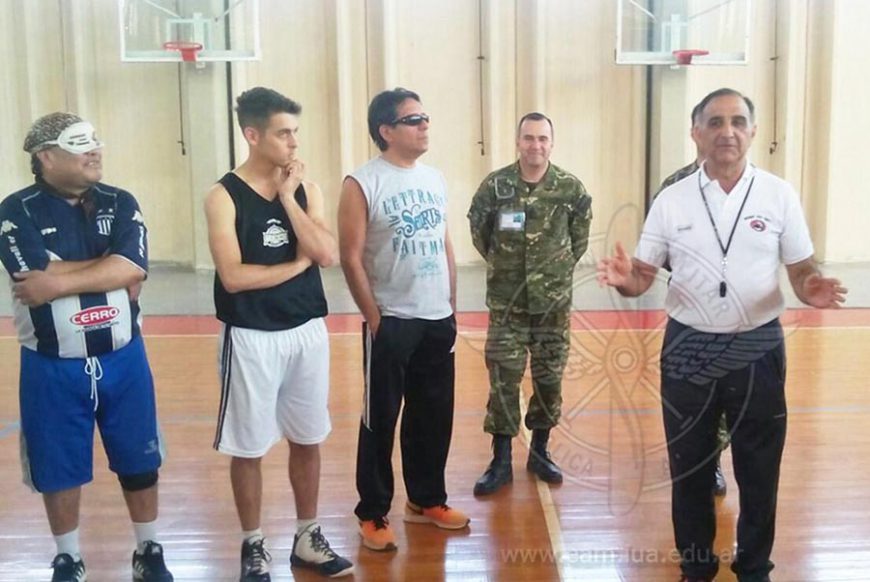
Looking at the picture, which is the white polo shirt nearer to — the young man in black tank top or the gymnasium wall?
the young man in black tank top

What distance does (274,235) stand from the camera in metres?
2.80

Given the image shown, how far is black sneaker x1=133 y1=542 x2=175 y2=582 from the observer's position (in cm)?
295

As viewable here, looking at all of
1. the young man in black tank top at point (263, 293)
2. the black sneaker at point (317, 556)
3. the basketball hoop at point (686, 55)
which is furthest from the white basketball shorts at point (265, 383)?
the basketball hoop at point (686, 55)

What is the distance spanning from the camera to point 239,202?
275 cm

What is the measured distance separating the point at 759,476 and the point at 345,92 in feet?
26.7

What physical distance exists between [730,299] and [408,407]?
1.33 meters

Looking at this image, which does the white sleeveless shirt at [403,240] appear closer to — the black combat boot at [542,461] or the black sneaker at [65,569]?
the black combat boot at [542,461]

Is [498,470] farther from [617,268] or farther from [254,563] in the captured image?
[617,268]

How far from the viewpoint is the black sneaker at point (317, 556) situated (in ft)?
9.90

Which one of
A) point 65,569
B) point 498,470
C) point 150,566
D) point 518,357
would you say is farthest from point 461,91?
point 65,569

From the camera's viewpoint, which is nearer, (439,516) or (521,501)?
(439,516)

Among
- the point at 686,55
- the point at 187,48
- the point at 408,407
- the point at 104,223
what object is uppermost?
the point at 187,48

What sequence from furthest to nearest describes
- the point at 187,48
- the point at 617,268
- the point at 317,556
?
the point at 187,48 < the point at 317,556 < the point at 617,268

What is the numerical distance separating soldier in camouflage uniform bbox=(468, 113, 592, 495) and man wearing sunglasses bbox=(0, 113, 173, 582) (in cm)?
158
